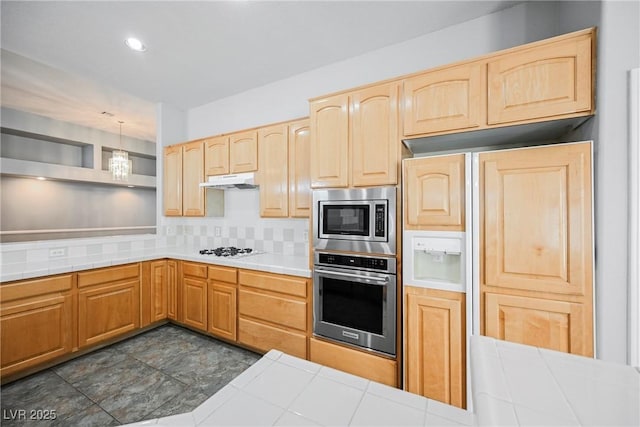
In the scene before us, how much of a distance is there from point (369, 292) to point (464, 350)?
25.9 inches

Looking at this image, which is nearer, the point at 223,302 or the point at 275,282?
the point at 275,282

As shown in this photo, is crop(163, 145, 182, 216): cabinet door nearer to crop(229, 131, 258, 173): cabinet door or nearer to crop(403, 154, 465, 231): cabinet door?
crop(229, 131, 258, 173): cabinet door

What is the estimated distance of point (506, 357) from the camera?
0.59 m

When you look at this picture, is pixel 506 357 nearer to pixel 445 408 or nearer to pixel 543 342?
pixel 445 408

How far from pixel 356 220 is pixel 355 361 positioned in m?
1.04

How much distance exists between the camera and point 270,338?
2.39 meters

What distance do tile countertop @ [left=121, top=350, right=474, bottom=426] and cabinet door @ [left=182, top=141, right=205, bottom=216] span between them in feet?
9.42

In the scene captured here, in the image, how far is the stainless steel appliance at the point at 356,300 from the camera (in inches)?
73.2

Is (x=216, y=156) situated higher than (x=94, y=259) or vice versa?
(x=216, y=156)

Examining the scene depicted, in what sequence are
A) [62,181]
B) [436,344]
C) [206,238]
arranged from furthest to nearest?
[62,181], [206,238], [436,344]

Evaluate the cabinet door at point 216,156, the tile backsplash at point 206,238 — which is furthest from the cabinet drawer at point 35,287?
the cabinet door at point 216,156

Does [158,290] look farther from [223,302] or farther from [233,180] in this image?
[233,180]

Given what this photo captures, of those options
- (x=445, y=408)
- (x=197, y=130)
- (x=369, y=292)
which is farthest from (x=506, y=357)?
(x=197, y=130)

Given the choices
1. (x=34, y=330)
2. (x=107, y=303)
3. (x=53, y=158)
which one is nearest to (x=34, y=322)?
(x=34, y=330)
